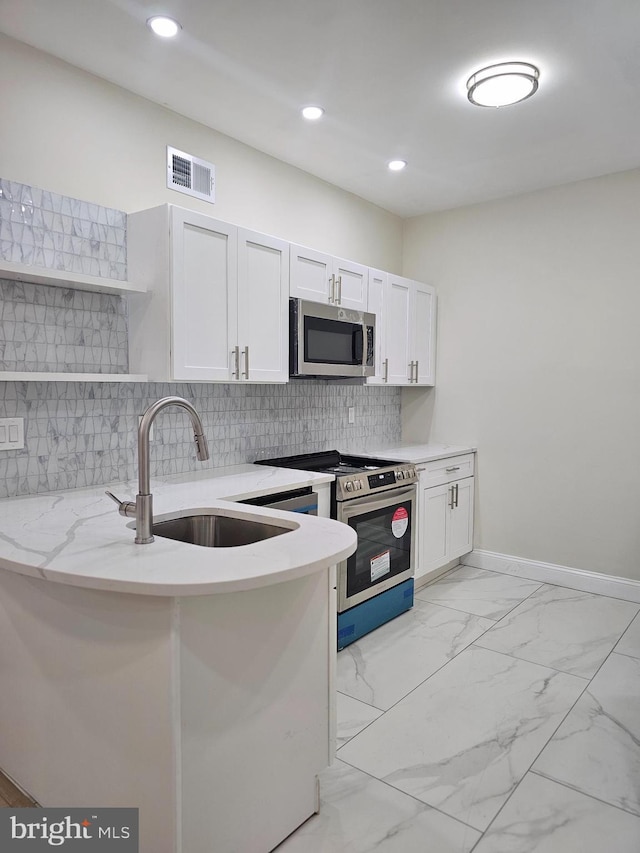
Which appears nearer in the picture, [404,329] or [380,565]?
[380,565]

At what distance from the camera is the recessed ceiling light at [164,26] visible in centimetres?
214

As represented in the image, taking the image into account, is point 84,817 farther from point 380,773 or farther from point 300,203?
point 300,203

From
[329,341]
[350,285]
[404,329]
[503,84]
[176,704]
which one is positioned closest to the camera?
[176,704]

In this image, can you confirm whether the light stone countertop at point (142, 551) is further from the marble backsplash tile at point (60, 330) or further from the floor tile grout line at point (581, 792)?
the floor tile grout line at point (581, 792)

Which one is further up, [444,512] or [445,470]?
[445,470]

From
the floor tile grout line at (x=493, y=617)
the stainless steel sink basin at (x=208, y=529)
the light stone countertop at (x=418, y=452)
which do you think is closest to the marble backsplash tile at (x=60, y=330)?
the stainless steel sink basin at (x=208, y=529)

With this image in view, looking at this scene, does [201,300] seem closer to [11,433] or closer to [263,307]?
[263,307]

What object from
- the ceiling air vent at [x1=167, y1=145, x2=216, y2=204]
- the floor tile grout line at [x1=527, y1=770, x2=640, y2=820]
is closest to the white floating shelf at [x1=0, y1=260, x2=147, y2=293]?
the ceiling air vent at [x1=167, y1=145, x2=216, y2=204]

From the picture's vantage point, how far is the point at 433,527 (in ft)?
12.6

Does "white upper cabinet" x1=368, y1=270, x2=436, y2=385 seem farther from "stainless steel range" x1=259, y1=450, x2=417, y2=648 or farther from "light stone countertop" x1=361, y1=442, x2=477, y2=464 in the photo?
"stainless steel range" x1=259, y1=450, x2=417, y2=648

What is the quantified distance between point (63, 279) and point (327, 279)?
1581 millimetres

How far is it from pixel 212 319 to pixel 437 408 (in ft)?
7.98

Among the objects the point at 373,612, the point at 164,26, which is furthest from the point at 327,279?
the point at 373,612

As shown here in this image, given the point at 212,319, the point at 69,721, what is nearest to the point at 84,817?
A: the point at 69,721
